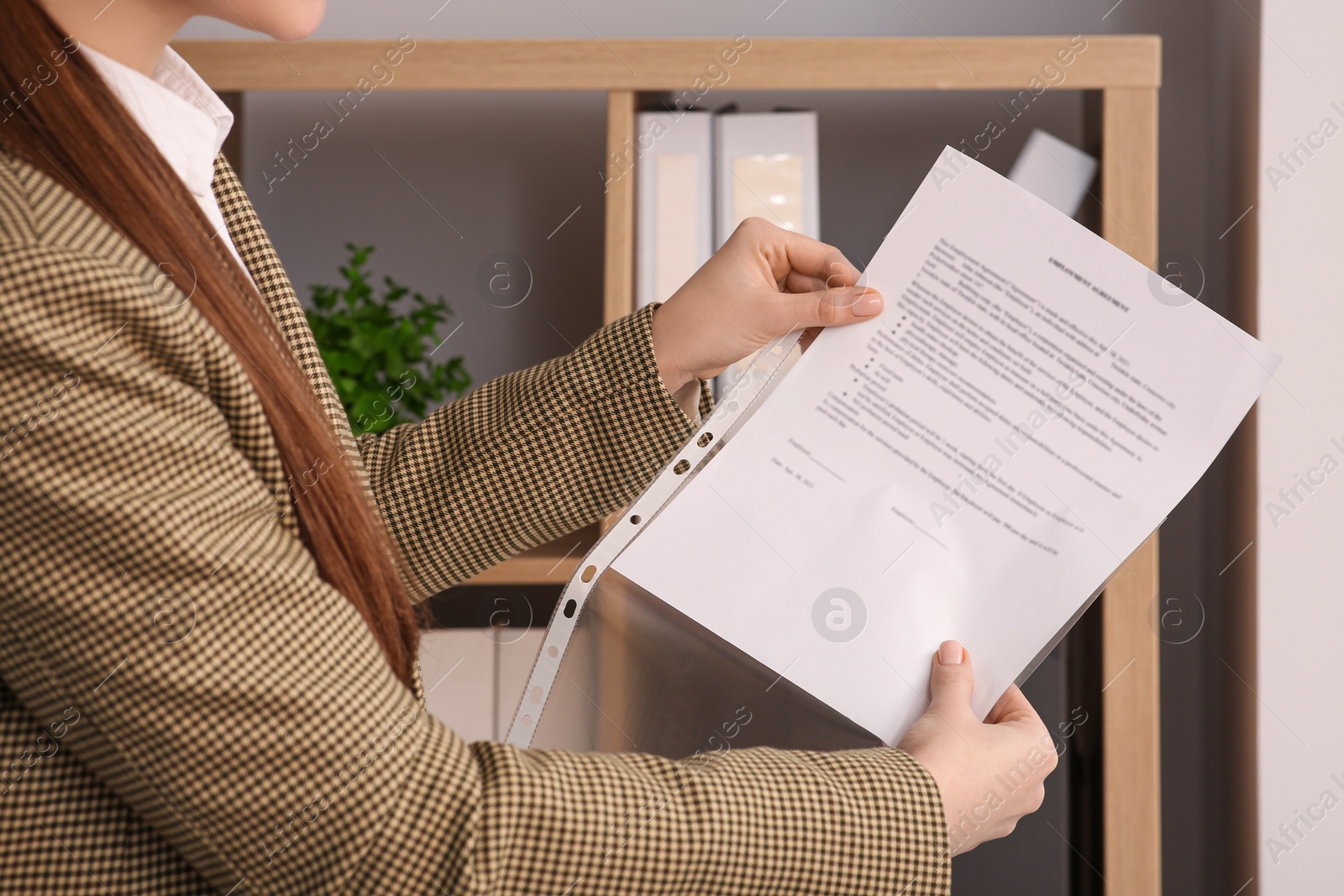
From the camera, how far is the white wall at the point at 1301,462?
115cm

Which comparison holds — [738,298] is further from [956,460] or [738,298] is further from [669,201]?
[669,201]

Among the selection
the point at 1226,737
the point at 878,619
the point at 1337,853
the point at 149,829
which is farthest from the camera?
the point at 1226,737

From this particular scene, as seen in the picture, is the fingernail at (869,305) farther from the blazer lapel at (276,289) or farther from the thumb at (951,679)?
the blazer lapel at (276,289)

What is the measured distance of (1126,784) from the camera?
1.21 metres

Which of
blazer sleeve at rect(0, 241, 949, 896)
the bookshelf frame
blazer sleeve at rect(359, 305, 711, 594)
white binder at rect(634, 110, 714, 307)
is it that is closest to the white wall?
the bookshelf frame

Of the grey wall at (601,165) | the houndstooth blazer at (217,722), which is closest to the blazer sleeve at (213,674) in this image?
the houndstooth blazer at (217,722)

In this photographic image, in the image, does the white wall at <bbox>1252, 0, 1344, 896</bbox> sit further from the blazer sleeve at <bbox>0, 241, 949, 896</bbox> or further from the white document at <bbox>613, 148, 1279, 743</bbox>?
the blazer sleeve at <bbox>0, 241, 949, 896</bbox>

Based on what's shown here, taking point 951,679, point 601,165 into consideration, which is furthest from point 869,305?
point 601,165

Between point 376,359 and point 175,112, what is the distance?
0.75 m

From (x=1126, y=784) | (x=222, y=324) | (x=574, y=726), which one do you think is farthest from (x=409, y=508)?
(x=1126, y=784)

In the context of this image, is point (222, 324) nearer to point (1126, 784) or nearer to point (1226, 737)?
point (1126, 784)

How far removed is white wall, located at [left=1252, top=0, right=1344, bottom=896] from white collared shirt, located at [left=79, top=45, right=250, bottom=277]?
1.12 m

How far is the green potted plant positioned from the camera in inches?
51.2

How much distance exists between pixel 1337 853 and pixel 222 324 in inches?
51.4
